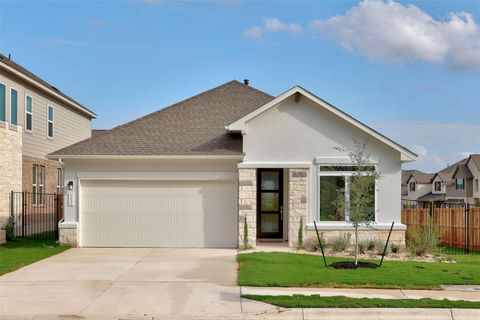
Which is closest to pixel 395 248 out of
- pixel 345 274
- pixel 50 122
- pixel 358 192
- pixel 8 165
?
pixel 358 192

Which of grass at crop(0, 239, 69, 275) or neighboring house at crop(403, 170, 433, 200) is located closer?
grass at crop(0, 239, 69, 275)

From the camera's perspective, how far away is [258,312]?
29.9 ft

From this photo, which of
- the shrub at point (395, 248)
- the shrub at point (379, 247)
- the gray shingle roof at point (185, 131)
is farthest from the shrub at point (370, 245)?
the gray shingle roof at point (185, 131)

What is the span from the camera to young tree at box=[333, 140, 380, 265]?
1357cm

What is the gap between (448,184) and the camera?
67.6 m

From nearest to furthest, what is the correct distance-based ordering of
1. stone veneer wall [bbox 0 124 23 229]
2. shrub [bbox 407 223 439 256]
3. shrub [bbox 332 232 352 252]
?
shrub [bbox 407 223 439 256]
shrub [bbox 332 232 352 252]
stone veneer wall [bbox 0 124 23 229]

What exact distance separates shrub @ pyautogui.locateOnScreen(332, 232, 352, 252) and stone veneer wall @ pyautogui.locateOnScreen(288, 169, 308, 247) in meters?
1.08

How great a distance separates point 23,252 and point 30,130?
9276mm

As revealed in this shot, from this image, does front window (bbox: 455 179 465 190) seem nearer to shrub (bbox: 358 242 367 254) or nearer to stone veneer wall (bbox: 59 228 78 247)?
shrub (bbox: 358 242 367 254)

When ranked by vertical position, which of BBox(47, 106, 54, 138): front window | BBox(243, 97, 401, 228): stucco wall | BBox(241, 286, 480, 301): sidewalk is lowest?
BBox(241, 286, 480, 301): sidewalk

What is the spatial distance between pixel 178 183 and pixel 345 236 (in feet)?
18.4

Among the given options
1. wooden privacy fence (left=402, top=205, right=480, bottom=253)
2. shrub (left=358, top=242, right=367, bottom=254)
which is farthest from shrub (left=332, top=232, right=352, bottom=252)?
wooden privacy fence (left=402, top=205, right=480, bottom=253)

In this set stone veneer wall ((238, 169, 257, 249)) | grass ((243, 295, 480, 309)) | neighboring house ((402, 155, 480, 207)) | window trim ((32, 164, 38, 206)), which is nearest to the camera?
grass ((243, 295, 480, 309))

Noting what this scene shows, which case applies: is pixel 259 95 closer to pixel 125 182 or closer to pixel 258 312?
pixel 125 182
